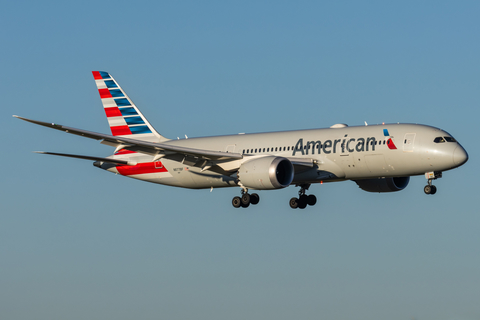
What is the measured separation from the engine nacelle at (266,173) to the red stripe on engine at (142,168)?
9.85m

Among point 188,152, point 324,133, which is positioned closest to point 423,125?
point 324,133

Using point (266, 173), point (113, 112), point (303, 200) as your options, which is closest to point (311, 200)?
point (303, 200)

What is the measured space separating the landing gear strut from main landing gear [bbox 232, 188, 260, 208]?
4755 millimetres

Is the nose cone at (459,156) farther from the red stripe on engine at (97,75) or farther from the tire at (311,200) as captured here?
the red stripe on engine at (97,75)

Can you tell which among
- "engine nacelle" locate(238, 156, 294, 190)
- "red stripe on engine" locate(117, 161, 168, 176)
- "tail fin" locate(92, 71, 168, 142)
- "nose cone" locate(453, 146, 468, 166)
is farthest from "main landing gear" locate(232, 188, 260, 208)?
"nose cone" locate(453, 146, 468, 166)

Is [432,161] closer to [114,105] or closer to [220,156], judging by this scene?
[220,156]

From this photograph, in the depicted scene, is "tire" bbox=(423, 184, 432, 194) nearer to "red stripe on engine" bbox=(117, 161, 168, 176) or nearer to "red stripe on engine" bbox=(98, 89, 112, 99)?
"red stripe on engine" bbox=(117, 161, 168, 176)

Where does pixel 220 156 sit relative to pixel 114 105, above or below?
below

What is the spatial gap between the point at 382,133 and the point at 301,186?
1012 cm

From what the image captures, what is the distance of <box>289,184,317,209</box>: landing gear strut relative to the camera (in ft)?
200

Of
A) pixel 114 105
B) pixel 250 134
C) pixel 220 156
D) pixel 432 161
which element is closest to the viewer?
pixel 432 161

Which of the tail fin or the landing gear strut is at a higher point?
the tail fin

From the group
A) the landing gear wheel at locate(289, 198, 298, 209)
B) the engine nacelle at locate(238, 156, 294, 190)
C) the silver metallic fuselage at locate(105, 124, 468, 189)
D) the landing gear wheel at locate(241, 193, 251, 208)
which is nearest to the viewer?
the silver metallic fuselage at locate(105, 124, 468, 189)

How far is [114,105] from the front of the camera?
66688 mm
